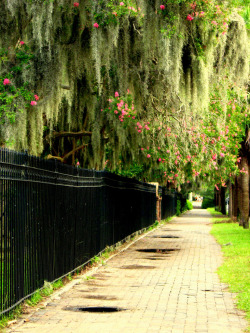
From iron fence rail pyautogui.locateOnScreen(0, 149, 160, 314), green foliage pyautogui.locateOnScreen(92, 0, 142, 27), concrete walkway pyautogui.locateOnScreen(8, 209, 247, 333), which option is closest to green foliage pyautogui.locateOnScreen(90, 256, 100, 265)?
iron fence rail pyautogui.locateOnScreen(0, 149, 160, 314)

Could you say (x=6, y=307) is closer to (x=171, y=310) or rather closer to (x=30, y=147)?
(x=171, y=310)

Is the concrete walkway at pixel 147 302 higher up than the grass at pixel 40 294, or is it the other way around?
the grass at pixel 40 294

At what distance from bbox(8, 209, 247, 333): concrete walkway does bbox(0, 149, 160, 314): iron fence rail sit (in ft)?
1.49

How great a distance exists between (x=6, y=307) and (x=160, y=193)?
2937 centimetres

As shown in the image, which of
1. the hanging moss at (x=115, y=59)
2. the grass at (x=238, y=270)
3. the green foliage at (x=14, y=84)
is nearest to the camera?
the grass at (x=238, y=270)

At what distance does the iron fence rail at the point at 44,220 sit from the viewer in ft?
23.5

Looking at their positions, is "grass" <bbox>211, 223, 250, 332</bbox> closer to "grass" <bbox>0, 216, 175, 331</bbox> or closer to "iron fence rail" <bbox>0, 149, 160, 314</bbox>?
"grass" <bbox>0, 216, 175, 331</bbox>

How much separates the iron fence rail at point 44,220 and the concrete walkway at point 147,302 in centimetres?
45

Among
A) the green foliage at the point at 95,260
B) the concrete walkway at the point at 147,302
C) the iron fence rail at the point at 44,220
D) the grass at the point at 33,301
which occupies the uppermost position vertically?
the iron fence rail at the point at 44,220

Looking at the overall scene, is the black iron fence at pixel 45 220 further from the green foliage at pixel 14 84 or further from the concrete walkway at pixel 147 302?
the green foliage at pixel 14 84

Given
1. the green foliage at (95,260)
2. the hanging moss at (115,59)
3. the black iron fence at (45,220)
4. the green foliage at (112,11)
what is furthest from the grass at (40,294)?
the green foliage at (112,11)

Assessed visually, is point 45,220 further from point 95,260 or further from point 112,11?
point 112,11

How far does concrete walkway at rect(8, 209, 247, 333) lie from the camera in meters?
7.05

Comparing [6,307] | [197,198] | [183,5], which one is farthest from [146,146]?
[197,198]
